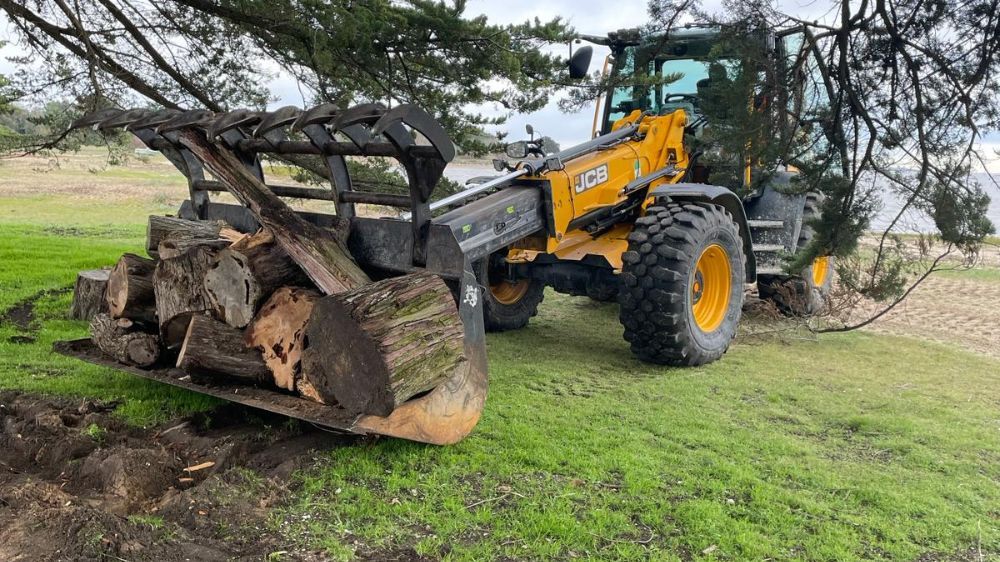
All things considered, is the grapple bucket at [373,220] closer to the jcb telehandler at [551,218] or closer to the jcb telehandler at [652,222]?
the jcb telehandler at [551,218]

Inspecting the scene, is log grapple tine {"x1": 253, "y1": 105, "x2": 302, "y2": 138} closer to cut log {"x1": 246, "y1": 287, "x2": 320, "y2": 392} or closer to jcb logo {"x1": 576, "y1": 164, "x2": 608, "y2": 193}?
cut log {"x1": 246, "y1": 287, "x2": 320, "y2": 392}

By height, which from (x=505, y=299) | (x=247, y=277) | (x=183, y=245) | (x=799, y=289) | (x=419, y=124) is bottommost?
(x=505, y=299)

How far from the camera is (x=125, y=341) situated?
13.8 ft

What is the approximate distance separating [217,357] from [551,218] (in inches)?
98.0

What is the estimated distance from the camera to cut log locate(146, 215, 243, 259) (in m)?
4.24

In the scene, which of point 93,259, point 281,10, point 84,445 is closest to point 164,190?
point 93,259

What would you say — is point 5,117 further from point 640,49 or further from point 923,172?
point 923,172

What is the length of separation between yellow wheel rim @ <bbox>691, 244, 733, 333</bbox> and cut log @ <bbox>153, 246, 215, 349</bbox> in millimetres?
3657

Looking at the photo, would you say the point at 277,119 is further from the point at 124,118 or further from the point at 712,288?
the point at 712,288

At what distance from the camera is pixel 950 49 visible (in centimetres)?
462

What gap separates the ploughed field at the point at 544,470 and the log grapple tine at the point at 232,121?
1522 mm

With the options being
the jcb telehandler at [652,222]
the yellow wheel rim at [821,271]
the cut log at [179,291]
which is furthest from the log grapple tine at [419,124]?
the yellow wheel rim at [821,271]

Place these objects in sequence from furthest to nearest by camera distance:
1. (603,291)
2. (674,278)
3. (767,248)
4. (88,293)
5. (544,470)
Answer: (767,248) < (88,293) < (603,291) < (674,278) < (544,470)

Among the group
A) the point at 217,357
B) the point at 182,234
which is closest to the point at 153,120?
the point at 182,234
